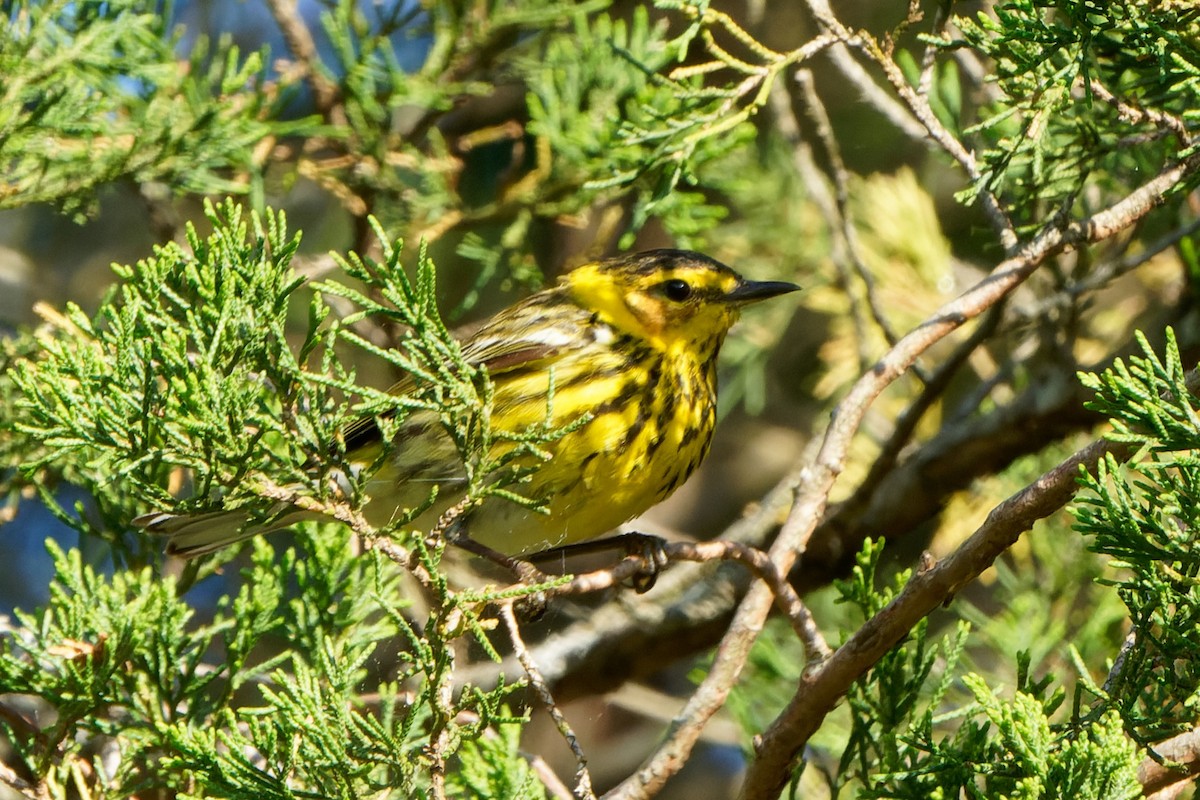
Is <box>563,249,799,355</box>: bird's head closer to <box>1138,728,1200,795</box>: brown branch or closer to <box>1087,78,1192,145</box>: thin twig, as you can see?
<box>1087,78,1192,145</box>: thin twig

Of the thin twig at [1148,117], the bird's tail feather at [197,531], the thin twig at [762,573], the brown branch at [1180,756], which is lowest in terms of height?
the brown branch at [1180,756]

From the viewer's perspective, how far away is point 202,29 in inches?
218

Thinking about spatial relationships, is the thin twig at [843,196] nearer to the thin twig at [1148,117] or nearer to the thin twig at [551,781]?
the thin twig at [1148,117]

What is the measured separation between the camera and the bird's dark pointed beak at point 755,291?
3.13m

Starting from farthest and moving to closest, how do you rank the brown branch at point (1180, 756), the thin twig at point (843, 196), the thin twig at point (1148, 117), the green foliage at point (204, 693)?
the thin twig at point (843, 196)
the thin twig at point (1148, 117)
the green foliage at point (204, 693)
the brown branch at point (1180, 756)

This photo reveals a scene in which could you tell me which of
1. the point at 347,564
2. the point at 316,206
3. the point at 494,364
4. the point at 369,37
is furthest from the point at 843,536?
the point at 316,206

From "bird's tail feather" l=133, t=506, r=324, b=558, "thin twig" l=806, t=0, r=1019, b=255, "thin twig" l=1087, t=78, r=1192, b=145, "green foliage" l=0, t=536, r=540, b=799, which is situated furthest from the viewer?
"bird's tail feather" l=133, t=506, r=324, b=558

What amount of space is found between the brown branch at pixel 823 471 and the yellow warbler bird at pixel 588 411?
0.59 meters

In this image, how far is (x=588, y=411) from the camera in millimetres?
2814

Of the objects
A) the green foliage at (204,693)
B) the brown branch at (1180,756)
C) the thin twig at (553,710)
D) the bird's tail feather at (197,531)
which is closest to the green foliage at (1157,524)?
the brown branch at (1180,756)

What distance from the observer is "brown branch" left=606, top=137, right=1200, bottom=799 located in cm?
209

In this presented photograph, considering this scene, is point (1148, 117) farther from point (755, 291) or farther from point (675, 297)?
point (675, 297)

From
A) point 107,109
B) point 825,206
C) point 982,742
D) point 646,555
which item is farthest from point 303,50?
point 982,742

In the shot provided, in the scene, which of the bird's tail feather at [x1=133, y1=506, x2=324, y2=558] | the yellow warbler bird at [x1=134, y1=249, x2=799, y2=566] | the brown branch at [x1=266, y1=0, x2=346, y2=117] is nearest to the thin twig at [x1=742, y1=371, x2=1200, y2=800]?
the yellow warbler bird at [x1=134, y1=249, x2=799, y2=566]
